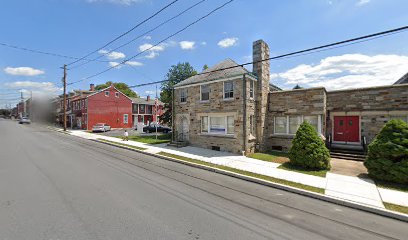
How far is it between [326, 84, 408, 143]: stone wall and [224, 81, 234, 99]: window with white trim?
7.28m

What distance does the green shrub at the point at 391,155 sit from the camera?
8.72 metres

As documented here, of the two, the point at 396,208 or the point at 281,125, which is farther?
the point at 281,125

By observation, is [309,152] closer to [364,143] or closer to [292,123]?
[292,123]

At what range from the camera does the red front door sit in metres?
14.6

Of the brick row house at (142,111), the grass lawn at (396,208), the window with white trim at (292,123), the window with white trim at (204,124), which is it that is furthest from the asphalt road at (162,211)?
the brick row house at (142,111)

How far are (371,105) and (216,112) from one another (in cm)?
1061

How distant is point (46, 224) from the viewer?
4.67m

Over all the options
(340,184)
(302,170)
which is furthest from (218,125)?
(340,184)

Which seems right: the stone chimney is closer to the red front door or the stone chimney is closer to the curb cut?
the red front door

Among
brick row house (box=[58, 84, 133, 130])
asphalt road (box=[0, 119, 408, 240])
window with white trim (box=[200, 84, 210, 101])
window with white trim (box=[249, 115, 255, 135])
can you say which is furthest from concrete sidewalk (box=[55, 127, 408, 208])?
brick row house (box=[58, 84, 133, 130])

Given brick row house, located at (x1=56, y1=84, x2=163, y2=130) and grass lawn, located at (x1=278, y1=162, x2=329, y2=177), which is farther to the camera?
brick row house, located at (x1=56, y1=84, x2=163, y2=130)

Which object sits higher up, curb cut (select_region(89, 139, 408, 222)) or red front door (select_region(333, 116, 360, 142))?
red front door (select_region(333, 116, 360, 142))

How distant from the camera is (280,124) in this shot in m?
16.8

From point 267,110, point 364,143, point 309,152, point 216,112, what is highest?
point 267,110
